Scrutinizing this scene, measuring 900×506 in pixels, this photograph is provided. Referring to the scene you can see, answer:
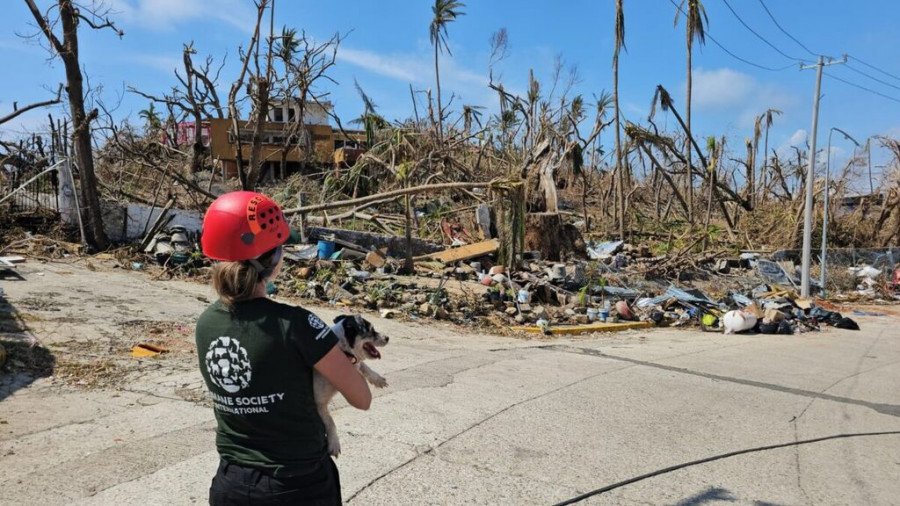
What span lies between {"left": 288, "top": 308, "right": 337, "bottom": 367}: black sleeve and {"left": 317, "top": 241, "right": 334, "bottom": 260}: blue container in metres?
12.2

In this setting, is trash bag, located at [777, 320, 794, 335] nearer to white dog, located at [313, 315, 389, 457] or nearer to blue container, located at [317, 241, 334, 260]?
blue container, located at [317, 241, 334, 260]

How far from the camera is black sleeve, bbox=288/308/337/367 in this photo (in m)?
1.80

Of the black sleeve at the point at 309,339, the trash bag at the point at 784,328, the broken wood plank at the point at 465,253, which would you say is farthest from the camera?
the broken wood plank at the point at 465,253

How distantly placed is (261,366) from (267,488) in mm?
357

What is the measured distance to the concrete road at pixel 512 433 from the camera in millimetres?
3848

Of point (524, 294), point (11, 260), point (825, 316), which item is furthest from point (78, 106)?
point (825, 316)

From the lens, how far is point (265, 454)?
6.22 feet

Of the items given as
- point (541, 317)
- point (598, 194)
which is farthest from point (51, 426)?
point (598, 194)

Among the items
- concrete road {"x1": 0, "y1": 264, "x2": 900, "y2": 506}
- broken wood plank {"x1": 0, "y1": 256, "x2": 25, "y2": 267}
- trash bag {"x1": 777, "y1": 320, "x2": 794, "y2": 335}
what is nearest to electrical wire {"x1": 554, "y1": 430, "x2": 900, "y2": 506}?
concrete road {"x1": 0, "y1": 264, "x2": 900, "y2": 506}

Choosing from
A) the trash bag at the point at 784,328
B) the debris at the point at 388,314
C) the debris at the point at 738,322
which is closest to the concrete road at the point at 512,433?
the debris at the point at 388,314

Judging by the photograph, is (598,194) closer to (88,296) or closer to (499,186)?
(499,186)

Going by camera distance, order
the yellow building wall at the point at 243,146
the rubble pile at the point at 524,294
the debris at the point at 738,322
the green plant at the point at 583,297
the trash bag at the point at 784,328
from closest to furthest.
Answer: the rubble pile at the point at 524,294, the debris at the point at 738,322, the trash bag at the point at 784,328, the green plant at the point at 583,297, the yellow building wall at the point at 243,146

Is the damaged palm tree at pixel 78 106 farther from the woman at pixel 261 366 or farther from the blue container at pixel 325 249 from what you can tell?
the woman at pixel 261 366

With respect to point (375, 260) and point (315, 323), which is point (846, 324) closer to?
point (375, 260)
